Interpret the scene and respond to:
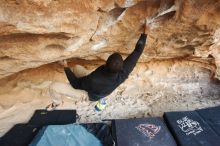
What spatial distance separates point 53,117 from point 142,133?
1.08m

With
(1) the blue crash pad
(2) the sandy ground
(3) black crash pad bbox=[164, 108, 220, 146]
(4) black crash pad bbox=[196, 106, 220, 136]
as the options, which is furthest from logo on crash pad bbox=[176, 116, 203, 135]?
(1) the blue crash pad

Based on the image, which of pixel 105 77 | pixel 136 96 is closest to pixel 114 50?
pixel 105 77

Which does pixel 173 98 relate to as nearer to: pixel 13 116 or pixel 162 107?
pixel 162 107

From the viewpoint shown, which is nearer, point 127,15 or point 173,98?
point 127,15

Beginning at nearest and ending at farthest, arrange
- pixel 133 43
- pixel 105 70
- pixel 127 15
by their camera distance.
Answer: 1. pixel 105 70
2. pixel 127 15
3. pixel 133 43

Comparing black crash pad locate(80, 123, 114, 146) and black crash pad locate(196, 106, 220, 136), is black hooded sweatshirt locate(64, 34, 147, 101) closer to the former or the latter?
black crash pad locate(80, 123, 114, 146)

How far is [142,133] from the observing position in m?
2.26

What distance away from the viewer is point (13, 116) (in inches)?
106

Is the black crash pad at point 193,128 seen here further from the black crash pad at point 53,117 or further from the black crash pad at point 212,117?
the black crash pad at point 53,117

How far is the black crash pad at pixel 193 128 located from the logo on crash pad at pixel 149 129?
0.17 metres

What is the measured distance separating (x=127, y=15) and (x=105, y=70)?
599mm

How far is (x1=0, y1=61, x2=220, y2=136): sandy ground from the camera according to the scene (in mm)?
2762

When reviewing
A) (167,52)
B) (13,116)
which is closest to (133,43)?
(167,52)

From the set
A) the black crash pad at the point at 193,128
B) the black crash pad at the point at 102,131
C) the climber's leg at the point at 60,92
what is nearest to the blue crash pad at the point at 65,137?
the black crash pad at the point at 102,131
